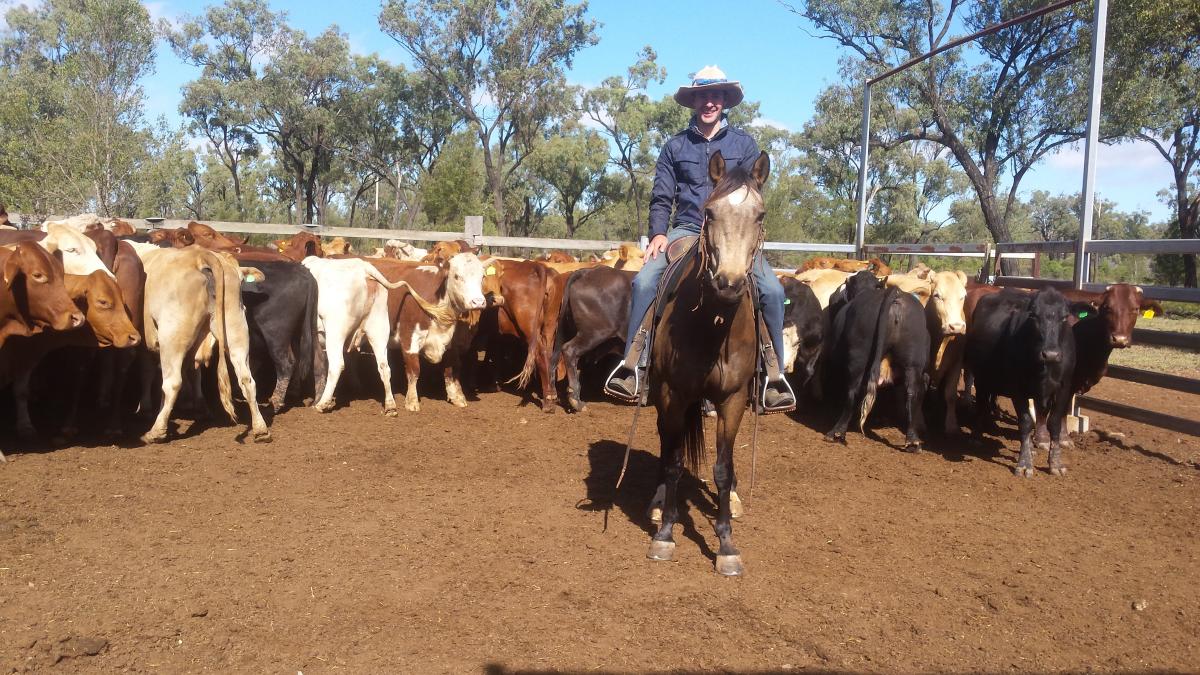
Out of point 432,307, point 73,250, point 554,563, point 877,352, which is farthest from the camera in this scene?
point 432,307

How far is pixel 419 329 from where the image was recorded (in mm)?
10414

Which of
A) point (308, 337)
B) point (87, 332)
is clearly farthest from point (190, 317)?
point (308, 337)

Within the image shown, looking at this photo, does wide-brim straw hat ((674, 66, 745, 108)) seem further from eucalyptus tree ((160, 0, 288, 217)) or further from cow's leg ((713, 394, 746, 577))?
eucalyptus tree ((160, 0, 288, 217))

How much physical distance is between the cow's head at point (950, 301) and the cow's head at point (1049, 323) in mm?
1068

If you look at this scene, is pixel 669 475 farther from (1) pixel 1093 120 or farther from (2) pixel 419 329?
(1) pixel 1093 120

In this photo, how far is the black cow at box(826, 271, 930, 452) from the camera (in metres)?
9.25

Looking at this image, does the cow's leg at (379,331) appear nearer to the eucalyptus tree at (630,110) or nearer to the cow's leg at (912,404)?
the cow's leg at (912,404)

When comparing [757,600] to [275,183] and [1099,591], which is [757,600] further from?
[275,183]

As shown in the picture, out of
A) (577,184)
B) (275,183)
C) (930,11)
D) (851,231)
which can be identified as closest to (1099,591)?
(930,11)

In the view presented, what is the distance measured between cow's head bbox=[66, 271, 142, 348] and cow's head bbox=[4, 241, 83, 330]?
329mm

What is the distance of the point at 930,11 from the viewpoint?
25297 millimetres

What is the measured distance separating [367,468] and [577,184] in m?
40.1

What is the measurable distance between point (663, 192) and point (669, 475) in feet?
6.62

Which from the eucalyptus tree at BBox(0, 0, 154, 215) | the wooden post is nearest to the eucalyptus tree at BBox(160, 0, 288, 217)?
the eucalyptus tree at BBox(0, 0, 154, 215)
